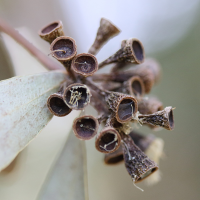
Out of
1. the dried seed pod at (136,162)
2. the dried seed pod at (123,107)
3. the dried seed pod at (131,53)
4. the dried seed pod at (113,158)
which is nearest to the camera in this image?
the dried seed pod at (123,107)

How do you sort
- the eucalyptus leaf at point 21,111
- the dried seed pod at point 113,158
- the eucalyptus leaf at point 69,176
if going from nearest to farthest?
the eucalyptus leaf at point 21,111
the eucalyptus leaf at point 69,176
the dried seed pod at point 113,158

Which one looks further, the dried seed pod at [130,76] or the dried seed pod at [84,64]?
the dried seed pod at [130,76]

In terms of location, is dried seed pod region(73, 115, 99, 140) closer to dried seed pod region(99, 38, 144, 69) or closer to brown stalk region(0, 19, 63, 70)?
dried seed pod region(99, 38, 144, 69)

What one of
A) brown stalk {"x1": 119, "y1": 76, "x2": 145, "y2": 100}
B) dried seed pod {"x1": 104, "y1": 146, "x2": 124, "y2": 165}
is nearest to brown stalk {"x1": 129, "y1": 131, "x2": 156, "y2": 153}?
dried seed pod {"x1": 104, "y1": 146, "x2": 124, "y2": 165}

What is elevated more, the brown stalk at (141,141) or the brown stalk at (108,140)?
the brown stalk at (108,140)

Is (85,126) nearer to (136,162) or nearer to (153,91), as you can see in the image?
(136,162)

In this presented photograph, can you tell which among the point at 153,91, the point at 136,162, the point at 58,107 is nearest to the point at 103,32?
the point at 58,107

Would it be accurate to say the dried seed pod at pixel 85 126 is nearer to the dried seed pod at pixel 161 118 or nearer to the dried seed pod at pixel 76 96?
the dried seed pod at pixel 76 96

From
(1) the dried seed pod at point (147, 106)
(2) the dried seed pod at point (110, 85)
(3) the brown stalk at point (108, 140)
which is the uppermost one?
(2) the dried seed pod at point (110, 85)

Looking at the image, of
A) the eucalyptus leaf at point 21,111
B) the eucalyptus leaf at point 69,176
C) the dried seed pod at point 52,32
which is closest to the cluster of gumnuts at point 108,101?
the dried seed pod at point 52,32
